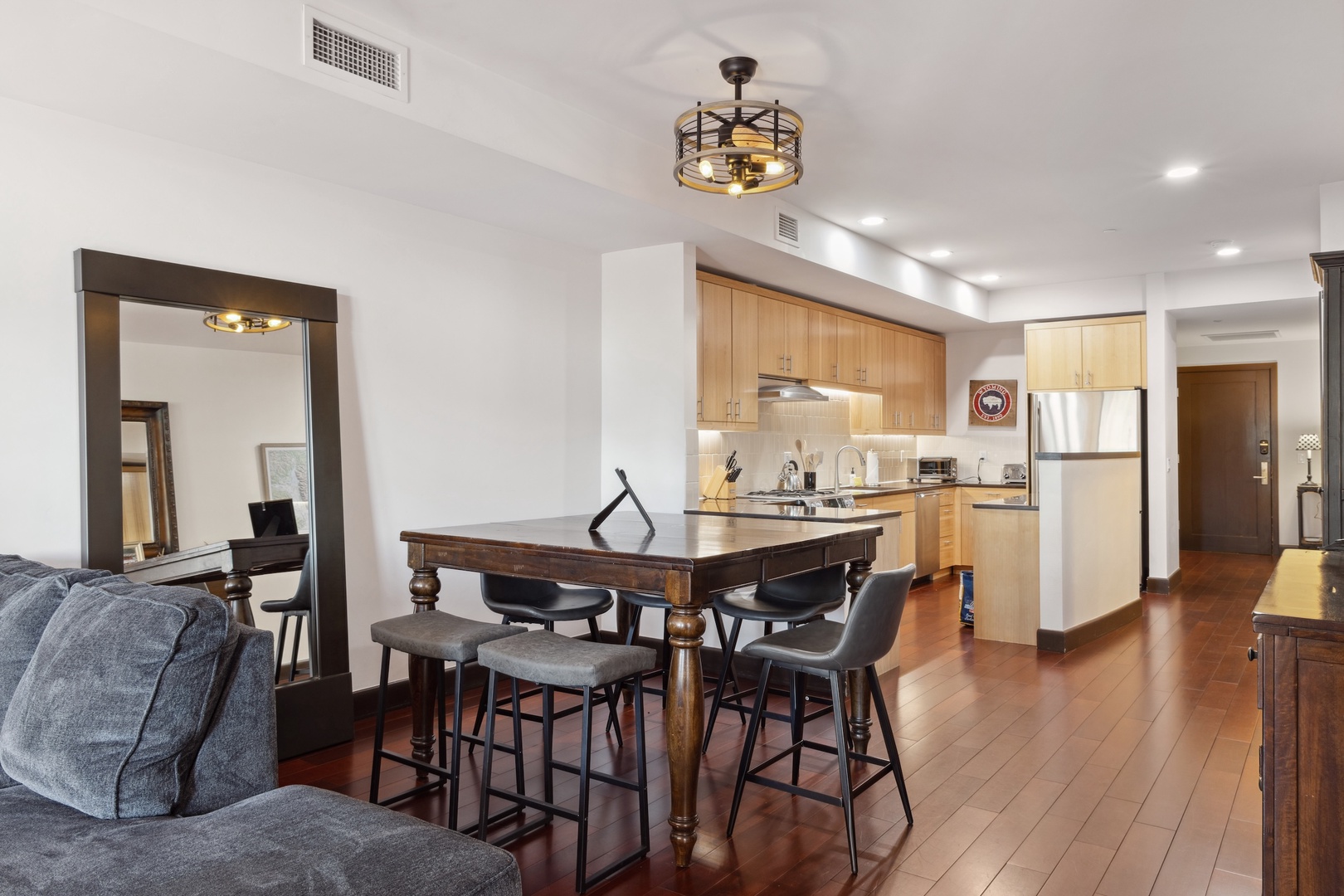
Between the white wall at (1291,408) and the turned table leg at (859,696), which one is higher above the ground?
the white wall at (1291,408)

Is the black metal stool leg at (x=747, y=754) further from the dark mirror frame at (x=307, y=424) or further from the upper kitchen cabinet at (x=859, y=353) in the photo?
the upper kitchen cabinet at (x=859, y=353)

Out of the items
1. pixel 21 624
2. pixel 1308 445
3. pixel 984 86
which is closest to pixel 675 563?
pixel 21 624

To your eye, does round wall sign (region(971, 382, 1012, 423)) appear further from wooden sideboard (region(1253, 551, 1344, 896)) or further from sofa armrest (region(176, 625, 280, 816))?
sofa armrest (region(176, 625, 280, 816))

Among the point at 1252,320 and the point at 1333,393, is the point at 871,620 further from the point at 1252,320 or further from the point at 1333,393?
the point at 1252,320

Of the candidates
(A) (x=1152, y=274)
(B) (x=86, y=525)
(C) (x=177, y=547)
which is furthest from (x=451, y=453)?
(A) (x=1152, y=274)

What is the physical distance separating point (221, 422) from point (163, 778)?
1.97m

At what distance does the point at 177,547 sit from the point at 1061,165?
4624 millimetres

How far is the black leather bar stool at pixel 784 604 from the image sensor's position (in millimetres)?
3439

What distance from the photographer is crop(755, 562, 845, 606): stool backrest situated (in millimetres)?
3582

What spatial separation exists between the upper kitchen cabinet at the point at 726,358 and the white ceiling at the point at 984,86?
79 cm

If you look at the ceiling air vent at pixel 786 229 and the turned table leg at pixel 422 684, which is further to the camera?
the ceiling air vent at pixel 786 229

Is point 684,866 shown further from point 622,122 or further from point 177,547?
point 622,122

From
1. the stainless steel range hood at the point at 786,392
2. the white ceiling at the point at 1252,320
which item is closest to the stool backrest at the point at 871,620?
the stainless steel range hood at the point at 786,392

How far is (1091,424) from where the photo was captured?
7.89 meters
